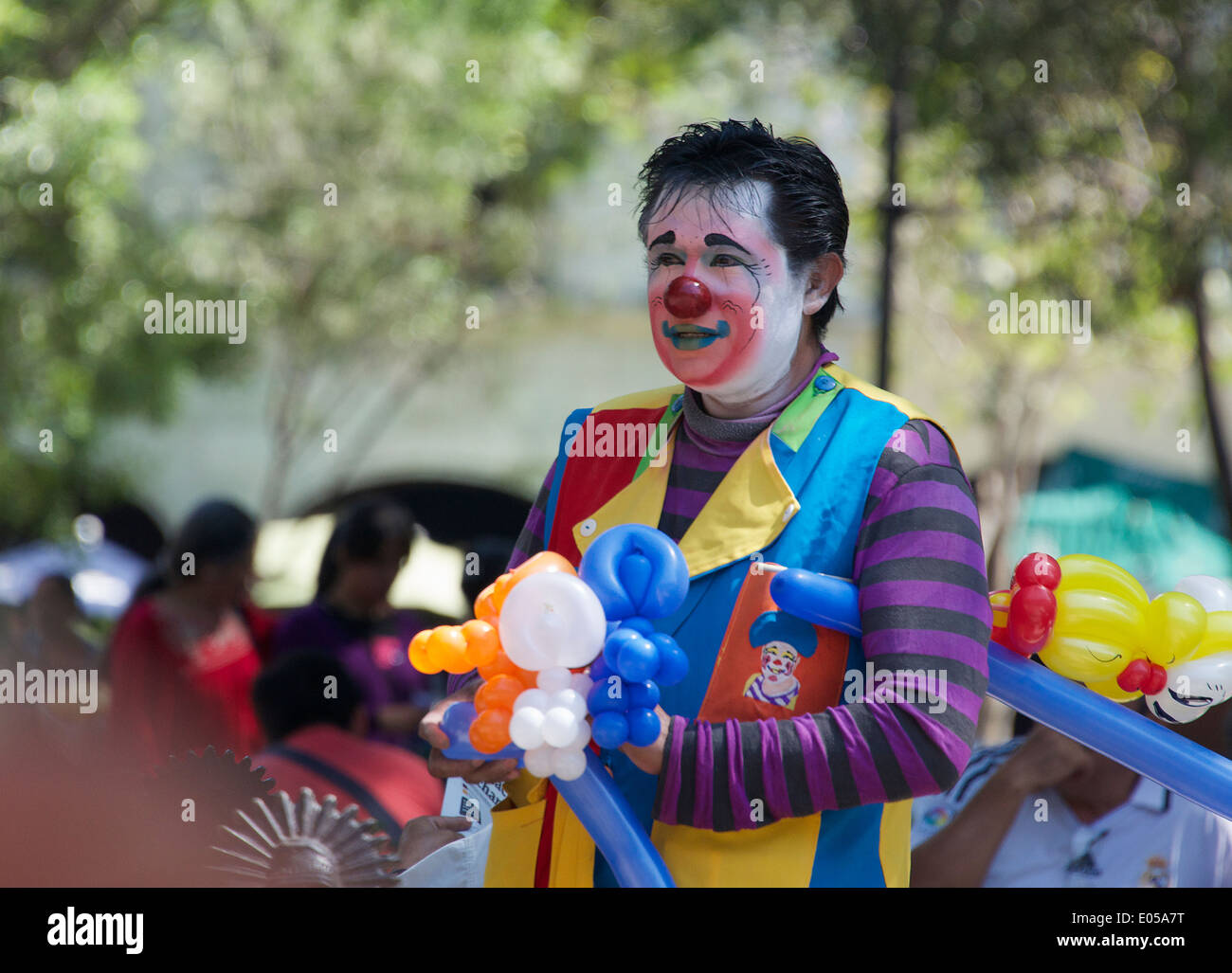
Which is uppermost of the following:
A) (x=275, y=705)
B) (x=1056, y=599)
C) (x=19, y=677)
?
(x=1056, y=599)

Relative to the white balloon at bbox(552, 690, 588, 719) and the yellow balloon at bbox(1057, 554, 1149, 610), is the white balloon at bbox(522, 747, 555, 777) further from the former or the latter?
the yellow balloon at bbox(1057, 554, 1149, 610)

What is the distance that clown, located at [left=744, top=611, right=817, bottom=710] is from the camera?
1527 mm

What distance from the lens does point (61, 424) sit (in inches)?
244

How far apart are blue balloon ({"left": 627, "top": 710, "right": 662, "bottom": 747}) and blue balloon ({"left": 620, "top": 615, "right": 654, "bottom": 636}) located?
87 millimetres

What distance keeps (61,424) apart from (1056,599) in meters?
5.53

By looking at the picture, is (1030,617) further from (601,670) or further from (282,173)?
(282,173)

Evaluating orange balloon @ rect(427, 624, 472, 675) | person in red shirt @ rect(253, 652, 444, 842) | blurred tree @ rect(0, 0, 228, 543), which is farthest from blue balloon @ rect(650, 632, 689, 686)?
blurred tree @ rect(0, 0, 228, 543)

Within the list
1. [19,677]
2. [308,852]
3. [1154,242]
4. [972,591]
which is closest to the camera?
[972,591]

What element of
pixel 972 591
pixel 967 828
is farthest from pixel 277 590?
pixel 972 591

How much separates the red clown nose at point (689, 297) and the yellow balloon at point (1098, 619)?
644 mm

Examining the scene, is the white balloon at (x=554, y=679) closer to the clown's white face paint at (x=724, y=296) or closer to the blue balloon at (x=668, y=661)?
the blue balloon at (x=668, y=661)

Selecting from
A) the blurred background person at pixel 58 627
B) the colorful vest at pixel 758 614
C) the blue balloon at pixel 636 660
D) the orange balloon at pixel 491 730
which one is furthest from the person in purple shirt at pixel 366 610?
the blue balloon at pixel 636 660

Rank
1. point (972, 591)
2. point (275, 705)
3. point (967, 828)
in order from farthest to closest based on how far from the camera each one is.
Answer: point (275, 705), point (967, 828), point (972, 591)
